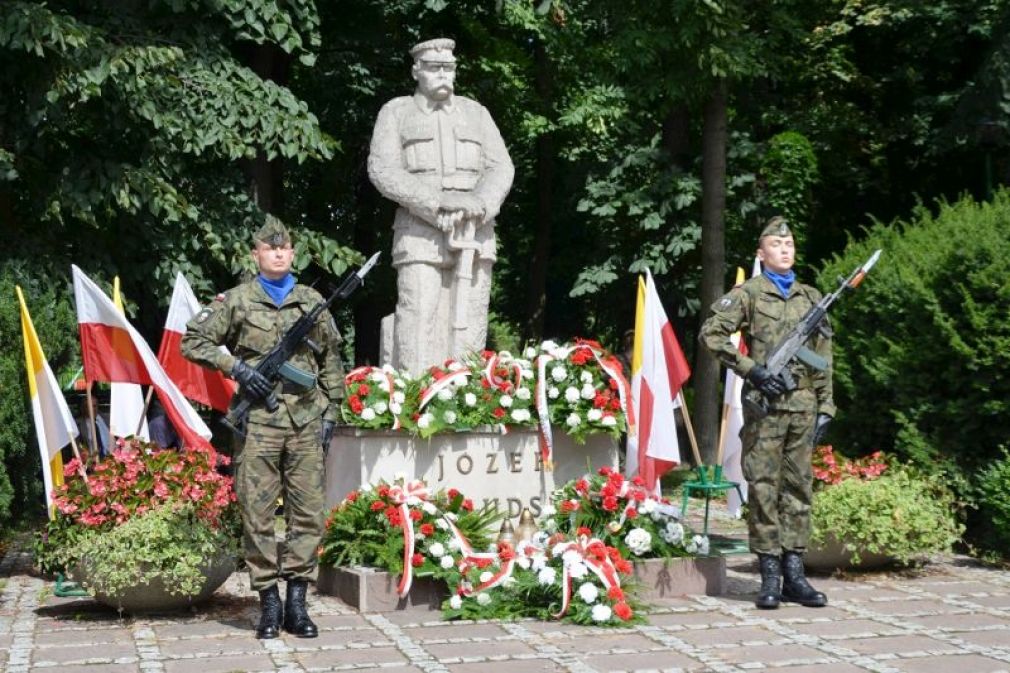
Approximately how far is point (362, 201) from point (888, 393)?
1180 cm

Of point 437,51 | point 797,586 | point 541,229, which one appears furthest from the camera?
point 541,229

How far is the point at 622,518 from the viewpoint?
823 centimetres

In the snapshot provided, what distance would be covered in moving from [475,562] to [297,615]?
3.82 feet

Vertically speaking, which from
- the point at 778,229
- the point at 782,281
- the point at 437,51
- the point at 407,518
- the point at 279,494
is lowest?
the point at 407,518

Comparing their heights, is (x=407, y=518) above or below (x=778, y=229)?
below

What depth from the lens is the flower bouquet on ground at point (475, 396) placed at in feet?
29.6

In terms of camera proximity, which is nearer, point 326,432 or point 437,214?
point 326,432

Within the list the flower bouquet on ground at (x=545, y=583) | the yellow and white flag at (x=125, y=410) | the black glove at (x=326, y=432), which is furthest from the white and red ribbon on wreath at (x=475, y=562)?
the yellow and white flag at (x=125, y=410)

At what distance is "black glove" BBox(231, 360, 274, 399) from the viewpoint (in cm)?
704

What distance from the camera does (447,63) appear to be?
10430 mm

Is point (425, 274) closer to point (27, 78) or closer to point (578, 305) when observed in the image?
point (27, 78)

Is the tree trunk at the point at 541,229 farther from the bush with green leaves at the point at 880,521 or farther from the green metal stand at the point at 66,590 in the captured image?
the green metal stand at the point at 66,590

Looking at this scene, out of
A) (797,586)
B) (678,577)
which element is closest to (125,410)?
(678,577)

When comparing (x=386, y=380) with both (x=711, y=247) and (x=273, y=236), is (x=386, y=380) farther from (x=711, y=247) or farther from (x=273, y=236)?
(x=711, y=247)
